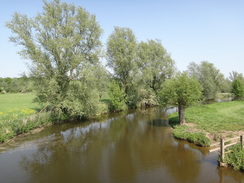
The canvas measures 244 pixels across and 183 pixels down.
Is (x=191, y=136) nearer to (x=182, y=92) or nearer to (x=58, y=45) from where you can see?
(x=182, y=92)

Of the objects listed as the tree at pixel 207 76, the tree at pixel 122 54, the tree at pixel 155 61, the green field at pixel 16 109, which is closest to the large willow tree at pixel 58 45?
the green field at pixel 16 109

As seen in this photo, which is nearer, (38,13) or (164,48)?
(38,13)

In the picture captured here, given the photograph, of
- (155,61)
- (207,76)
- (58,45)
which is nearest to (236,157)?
(58,45)

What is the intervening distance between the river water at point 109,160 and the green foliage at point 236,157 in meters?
0.44

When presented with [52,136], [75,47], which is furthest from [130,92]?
[52,136]

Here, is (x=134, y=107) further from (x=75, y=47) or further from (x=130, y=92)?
(x=75, y=47)

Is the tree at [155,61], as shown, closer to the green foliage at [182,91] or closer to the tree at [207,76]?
the tree at [207,76]

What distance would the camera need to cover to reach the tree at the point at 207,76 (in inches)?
2181

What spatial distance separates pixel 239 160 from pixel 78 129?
19.8 meters

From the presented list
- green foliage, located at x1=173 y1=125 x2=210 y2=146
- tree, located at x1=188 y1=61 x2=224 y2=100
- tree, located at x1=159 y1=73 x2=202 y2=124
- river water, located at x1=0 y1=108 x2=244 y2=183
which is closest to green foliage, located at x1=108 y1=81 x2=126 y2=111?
river water, located at x1=0 y1=108 x2=244 y2=183

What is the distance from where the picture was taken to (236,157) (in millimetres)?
11500

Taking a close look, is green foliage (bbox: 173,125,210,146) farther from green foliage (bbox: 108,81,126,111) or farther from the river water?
green foliage (bbox: 108,81,126,111)

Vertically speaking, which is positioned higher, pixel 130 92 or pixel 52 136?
pixel 130 92

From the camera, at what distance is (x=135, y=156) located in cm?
1477
